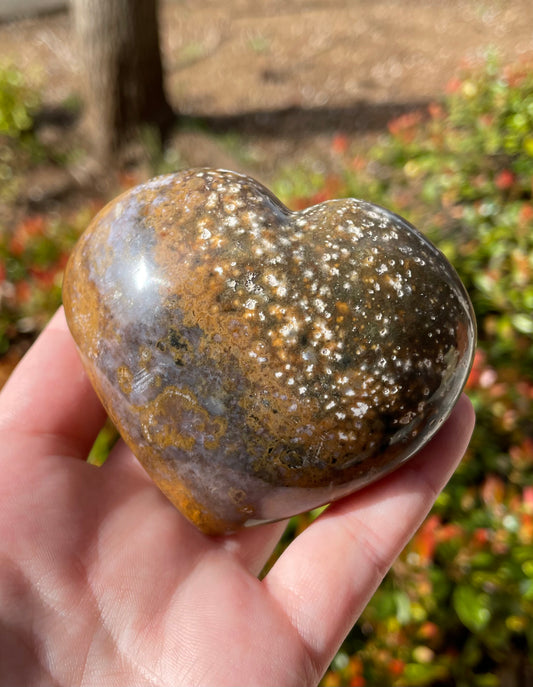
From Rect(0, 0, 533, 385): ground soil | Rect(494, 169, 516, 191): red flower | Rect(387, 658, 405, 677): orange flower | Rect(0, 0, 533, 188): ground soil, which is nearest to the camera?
Rect(387, 658, 405, 677): orange flower

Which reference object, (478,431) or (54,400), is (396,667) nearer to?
(478,431)

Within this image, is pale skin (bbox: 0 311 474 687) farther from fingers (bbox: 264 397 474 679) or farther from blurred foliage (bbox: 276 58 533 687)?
blurred foliage (bbox: 276 58 533 687)

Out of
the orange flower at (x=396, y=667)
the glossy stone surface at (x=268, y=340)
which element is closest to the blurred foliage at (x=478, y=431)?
the orange flower at (x=396, y=667)

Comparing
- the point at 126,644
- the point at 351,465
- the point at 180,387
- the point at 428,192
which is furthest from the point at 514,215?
the point at 126,644

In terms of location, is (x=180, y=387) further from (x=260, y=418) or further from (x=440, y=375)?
(x=440, y=375)

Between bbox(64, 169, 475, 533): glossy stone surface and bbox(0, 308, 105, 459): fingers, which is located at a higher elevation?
bbox(64, 169, 475, 533): glossy stone surface

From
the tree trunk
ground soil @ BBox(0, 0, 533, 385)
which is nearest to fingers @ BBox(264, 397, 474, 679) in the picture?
ground soil @ BBox(0, 0, 533, 385)

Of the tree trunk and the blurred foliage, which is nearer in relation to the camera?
the blurred foliage

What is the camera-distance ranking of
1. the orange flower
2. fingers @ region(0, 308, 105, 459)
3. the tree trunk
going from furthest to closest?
1. the tree trunk
2. the orange flower
3. fingers @ region(0, 308, 105, 459)
